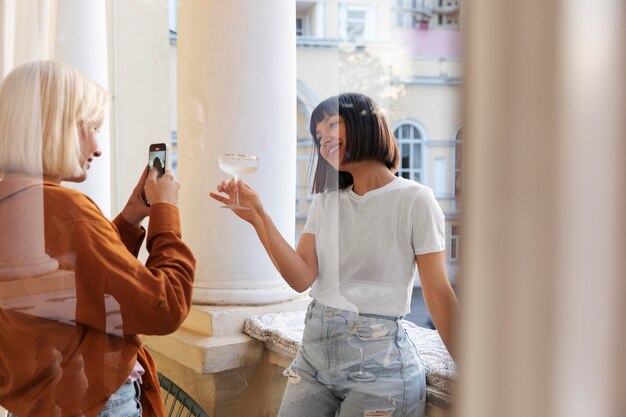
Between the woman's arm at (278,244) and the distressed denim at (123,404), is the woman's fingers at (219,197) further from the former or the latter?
the distressed denim at (123,404)

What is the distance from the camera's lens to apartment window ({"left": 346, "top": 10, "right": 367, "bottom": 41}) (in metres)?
1.15

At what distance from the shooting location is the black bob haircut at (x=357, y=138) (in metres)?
1.10

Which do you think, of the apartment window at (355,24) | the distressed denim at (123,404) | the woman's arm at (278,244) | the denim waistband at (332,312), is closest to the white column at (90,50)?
the woman's arm at (278,244)

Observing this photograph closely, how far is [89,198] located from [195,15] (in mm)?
581

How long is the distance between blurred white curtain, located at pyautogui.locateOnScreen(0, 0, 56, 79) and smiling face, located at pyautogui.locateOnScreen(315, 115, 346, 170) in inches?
23.0

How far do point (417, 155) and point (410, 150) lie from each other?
41mm

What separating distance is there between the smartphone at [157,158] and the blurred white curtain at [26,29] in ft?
0.92

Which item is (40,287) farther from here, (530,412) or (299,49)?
(530,412)

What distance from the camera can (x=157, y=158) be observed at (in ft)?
4.57

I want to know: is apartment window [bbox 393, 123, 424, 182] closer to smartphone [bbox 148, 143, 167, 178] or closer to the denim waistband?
the denim waistband

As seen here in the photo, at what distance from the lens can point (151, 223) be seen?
1230mm

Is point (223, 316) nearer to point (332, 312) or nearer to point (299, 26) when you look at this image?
point (332, 312)

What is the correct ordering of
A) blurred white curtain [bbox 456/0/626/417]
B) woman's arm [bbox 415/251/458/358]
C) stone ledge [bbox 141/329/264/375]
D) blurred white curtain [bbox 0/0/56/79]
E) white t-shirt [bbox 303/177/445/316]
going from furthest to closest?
1. stone ledge [bbox 141/329/264/375]
2. blurred white curtain [bbox 0/0/56/79]
3. white t-shirt [bbox 303/177/445/316]
4. woman's arm [bbox 415/251/458/358]
5. blurred white curtain [bbox 456/0/626/417]

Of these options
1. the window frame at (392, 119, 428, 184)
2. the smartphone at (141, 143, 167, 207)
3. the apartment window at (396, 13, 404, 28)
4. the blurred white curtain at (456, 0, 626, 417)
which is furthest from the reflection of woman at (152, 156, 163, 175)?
the blurred white curtain at (456, 0, 626, 417)
